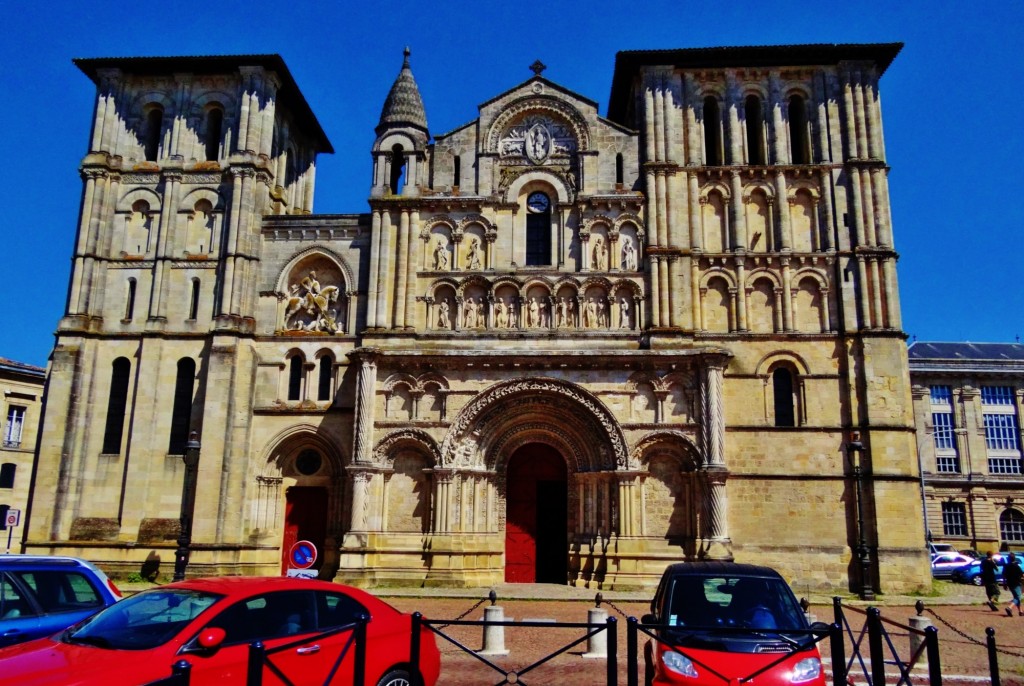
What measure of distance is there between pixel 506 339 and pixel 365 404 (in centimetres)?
A: 497

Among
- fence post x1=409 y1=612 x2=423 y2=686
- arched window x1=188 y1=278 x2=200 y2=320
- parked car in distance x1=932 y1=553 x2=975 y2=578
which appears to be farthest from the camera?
parked car in distance x1=932 y1=553 x2=975 y2=578

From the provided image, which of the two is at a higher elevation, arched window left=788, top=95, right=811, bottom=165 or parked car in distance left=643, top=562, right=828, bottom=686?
arched window left=788, top=95, right=811, bottom=165

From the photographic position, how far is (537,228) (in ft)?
92.6

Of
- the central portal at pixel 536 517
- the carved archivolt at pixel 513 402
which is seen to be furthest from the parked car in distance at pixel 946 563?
the carved archivolt at pixel 513 402

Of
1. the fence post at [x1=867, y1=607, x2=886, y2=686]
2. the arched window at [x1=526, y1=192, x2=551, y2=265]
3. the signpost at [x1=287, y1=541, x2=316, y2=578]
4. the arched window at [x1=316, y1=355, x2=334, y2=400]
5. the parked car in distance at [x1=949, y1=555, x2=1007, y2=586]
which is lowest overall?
the parked car in distance at [x1=949, y1=555, x2=1007, y2=586]

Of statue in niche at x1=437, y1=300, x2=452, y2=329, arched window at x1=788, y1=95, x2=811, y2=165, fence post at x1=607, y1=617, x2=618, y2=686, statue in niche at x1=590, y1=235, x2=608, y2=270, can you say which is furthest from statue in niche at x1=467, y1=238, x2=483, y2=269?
fence post at x1=607, y1=617, x2=618, y2=686

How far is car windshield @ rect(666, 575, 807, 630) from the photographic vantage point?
Result: 9875 millimetres

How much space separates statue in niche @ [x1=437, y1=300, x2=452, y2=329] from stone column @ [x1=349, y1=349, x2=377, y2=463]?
108 inches

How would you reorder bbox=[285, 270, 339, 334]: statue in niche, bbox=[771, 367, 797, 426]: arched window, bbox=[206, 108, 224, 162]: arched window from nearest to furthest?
1. bbox=[771, 367, 797, 426]: arched window
2. bbox=[285, 270, 339, 334]: statue in niche
3. bbox=[206, 108, 224, 162]: arched window

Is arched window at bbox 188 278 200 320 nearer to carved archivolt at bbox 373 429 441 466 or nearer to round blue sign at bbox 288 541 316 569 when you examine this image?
carved archivolt at bbox 373 429 441 466

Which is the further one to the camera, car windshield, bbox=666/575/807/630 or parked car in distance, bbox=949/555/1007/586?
parked car in distance, bbox=949/555/1007/586

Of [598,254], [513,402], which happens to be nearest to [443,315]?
[513,402]

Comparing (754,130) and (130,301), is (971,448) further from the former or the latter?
(130,301)

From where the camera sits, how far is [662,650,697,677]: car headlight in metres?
9.05
